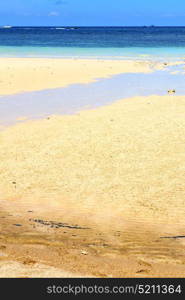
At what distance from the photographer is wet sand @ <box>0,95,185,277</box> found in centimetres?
556

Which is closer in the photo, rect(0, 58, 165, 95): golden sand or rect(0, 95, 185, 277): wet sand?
rect(0, 95, 185, 277): wet sand

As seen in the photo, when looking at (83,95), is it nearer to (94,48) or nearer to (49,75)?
(49,75)

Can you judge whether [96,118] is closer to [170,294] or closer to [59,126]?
[59,126]

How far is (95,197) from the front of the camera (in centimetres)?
780

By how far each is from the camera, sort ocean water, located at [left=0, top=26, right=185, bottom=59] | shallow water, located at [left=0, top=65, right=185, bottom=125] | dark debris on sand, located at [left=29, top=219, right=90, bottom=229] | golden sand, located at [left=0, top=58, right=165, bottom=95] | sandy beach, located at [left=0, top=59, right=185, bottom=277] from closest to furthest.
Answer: sandy beach, located at [left=0, top=59, right=185, bottom=277], dark debris on sand, located at [left=29, top=219, right=90, bottom=229], shallow water, located at [left=0, top=65, right=185, bottom=125], golden sand, located at [left=0, top=58, right=165, bottom=95], ocean water, located at [left=0, top=26, right=185, bottom=59]

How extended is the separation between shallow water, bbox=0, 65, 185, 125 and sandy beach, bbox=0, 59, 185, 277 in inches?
57.1

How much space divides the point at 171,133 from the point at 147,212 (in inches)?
193

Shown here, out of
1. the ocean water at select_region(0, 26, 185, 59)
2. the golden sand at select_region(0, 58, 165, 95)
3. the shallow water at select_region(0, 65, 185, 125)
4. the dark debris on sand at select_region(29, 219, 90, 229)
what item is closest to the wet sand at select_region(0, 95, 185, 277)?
the dark debris on sand at select_region(29, 219, 90, 229)

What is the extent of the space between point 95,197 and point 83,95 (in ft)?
37.6

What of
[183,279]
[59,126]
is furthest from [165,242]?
[59,126]

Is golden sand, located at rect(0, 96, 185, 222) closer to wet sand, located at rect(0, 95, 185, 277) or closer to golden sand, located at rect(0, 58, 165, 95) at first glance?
wet sand, located at rect(0, 95, 185, 277)

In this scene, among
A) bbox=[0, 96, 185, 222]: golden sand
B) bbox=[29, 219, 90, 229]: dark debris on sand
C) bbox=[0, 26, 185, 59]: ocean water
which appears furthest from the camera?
bbox=[0, 26, 185, 59]: ocean water

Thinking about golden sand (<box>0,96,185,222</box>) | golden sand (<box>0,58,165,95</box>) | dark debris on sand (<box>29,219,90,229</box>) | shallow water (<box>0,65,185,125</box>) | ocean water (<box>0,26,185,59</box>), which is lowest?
ocean water (<box>0,26,185,59</box>)

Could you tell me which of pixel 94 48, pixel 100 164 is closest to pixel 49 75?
pixel 100 164
